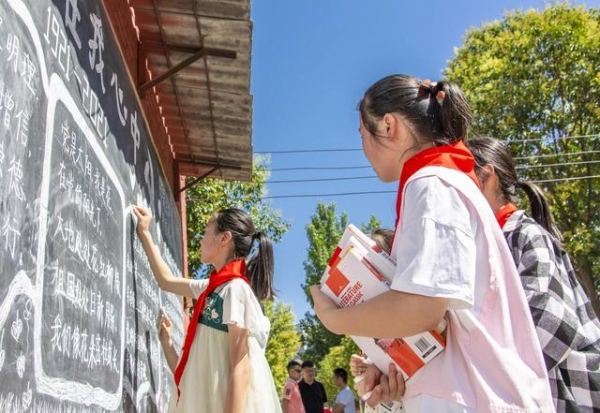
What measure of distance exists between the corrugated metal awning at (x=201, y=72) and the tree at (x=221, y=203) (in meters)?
5.16

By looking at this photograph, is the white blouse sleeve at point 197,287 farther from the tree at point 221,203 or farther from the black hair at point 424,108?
the tree at point 221,203

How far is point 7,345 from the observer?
4.85 ft

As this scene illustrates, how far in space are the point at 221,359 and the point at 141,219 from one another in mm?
970

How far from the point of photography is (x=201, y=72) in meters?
4.18

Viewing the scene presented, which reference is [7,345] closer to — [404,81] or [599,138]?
[404,81]

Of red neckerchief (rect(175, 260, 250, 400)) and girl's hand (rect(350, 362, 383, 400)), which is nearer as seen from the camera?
girl's hand (rect(350, 362, 383, 400))

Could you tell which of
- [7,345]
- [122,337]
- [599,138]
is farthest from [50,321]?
[599,138]

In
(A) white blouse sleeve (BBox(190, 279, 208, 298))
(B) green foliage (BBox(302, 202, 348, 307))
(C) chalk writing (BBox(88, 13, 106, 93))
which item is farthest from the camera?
(B) green foliage (BBox(302, 202, 348, 307))

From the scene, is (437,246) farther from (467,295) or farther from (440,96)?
(440,96)

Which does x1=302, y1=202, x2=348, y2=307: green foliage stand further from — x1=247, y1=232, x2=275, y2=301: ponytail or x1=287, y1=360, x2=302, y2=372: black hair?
x1=247, y1=232, x2=275, y2=301: ponytail

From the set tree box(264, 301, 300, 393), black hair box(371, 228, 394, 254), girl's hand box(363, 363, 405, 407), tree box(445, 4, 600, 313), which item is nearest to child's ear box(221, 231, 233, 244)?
black hair box(371, 228, 394, 254)

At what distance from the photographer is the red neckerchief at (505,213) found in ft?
6.81

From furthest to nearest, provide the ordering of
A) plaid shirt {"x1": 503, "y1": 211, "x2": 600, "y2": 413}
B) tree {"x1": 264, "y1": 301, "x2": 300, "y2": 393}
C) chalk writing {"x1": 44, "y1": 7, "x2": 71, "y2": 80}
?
tree {"x1": 264, "y1": 301, "x2": 300, "y2": 393} < chalk writing {"x1": 44, "y1": 7, "x2": 71, "y2": 80} < plaid shirt {"x1": 503, "y1": 211, "x2": 600, "y2": 413}

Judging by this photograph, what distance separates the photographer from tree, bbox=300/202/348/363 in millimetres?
37938
